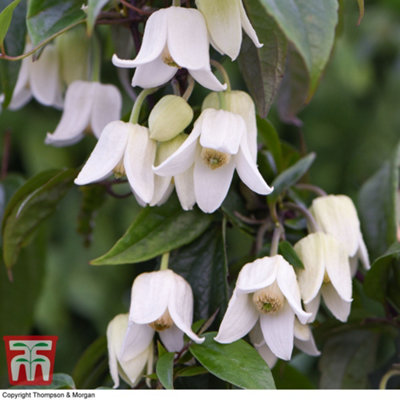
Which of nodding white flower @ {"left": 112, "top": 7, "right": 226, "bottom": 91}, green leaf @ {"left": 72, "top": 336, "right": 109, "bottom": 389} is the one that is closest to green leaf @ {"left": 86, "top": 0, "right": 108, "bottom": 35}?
nodding white flower @ {"left": 112, "top": 7, "right": 226, "bottom": 91}

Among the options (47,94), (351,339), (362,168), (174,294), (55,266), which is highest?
(47,94)

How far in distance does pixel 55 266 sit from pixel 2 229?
872mm

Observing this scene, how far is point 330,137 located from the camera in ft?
5.58

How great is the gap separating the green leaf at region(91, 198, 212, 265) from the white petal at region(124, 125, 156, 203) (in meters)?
0.04

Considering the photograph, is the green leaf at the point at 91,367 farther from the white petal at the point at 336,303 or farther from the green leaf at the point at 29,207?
the white petal at the point at 336,303

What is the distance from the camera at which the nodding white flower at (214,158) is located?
1.41 ft

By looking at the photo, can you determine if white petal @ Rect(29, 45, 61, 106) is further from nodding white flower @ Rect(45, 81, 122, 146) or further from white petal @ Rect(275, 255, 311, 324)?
white petal @ Rect(275, 255, 311, 324)

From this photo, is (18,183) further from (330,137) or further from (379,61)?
(379,61)

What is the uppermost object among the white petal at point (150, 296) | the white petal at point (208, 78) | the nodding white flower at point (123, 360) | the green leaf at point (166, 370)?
the white petal at point (208, 78)

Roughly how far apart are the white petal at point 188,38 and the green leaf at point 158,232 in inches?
4.6

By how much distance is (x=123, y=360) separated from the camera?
47cm

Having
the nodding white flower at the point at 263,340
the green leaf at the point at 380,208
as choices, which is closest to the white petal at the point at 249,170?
the nodding white flower at the point at 263,340

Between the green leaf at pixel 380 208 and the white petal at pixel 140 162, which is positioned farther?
the green leaf at pixel 380 208

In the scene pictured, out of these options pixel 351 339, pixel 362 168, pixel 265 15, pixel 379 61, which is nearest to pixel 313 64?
pixel 265 15
